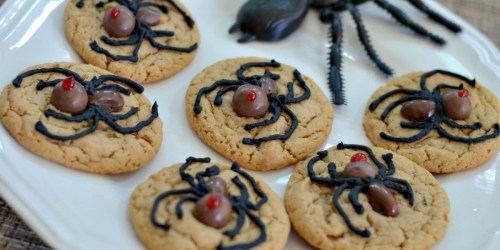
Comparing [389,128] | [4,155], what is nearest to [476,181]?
[389,128]

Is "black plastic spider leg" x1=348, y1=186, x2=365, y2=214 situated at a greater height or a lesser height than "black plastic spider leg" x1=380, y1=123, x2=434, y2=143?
greater

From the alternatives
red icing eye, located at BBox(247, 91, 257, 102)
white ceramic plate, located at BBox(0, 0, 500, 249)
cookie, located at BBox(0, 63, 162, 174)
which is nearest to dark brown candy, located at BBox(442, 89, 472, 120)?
white ceramic plate, located at BBox(0, 0, 500, 249)

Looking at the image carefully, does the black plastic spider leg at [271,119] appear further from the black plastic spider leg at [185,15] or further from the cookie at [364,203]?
the black plastic spider leg at [185,15]

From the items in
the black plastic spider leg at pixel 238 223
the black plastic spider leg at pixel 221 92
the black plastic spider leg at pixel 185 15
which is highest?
the black plastic spider leg at pixel 185 15

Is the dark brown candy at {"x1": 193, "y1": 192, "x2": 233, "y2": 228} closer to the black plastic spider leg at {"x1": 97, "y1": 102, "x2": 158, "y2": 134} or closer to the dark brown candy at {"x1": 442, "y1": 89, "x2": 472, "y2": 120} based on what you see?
the black plastic spider leg at {"x1": 97, "y1": 102, "x2": 158, "y2": 134}

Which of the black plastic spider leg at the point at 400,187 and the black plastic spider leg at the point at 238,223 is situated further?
the black plastic spider leg at the point at 400,187

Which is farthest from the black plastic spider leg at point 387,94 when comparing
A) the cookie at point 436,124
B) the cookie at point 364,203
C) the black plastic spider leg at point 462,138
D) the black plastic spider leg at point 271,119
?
the black plastic spider leg at point 271,119
